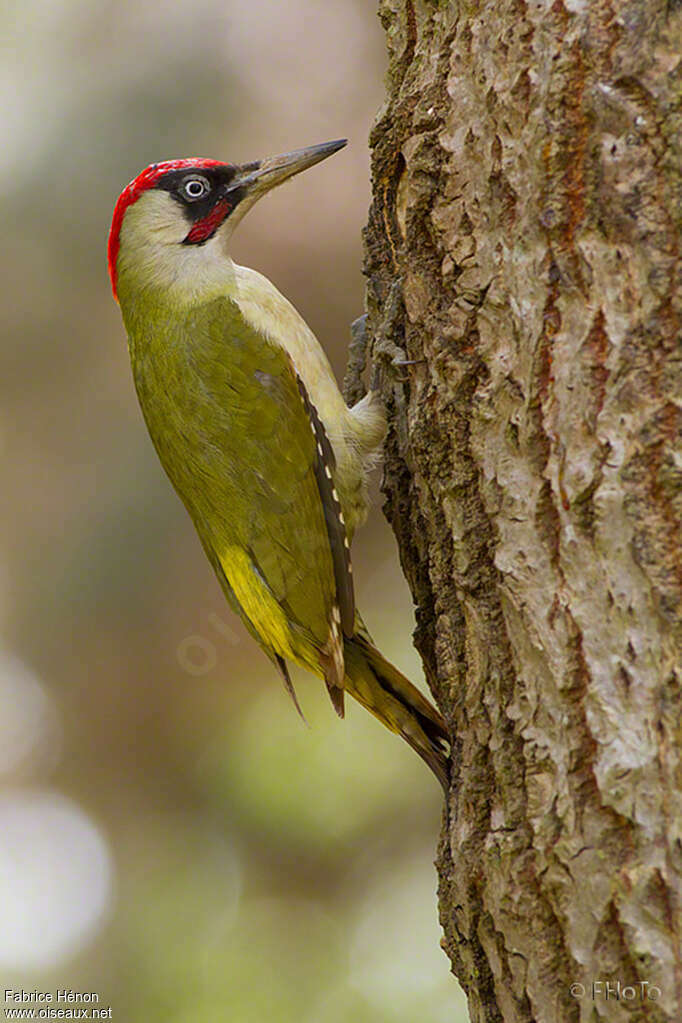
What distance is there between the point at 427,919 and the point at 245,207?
2593 millimetres

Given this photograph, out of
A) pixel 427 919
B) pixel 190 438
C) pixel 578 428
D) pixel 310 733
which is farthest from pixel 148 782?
pixel 578 428

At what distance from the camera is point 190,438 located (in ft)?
9.48

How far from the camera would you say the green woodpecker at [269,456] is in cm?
277

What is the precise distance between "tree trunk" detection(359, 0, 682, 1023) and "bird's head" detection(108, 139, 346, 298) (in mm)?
1126

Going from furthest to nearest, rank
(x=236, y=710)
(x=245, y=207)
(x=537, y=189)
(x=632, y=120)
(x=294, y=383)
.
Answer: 1. (x=236, y=710)
2. (x=245, y=207)
3. (x=294, y=383)
4. (x=537, y=189)
5. (x=632, y=120)

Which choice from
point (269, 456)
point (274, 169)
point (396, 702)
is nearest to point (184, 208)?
point (274, 169)

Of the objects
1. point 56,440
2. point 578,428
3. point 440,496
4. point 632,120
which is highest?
point 56,440

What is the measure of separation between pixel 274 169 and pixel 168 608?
6.82 ft

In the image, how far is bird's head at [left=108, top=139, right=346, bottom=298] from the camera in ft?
10.4

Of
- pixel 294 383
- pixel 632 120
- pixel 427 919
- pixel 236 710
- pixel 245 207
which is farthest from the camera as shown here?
pixel 236 710

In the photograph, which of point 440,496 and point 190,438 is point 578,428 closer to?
point 440,496

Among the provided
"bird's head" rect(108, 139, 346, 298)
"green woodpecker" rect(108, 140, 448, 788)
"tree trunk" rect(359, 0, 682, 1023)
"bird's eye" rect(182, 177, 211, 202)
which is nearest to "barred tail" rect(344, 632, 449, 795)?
"green woodpecker" rect(108, 140, 448, 788)

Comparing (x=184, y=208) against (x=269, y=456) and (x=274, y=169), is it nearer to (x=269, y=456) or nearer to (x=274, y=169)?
(x=274, y=169)

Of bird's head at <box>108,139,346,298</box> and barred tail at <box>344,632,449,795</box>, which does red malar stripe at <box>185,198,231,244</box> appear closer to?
bird's head at <box>108,139,346,298</box>
